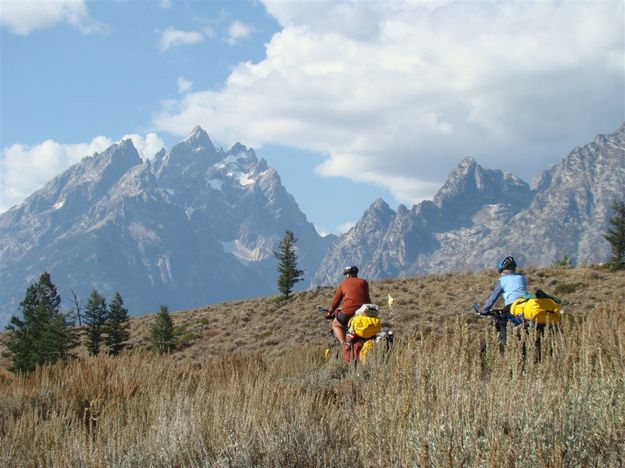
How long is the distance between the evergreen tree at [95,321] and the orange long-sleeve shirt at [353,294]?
1248 inches

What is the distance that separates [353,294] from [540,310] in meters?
2.86

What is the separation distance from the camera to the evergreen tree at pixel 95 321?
1474 inches

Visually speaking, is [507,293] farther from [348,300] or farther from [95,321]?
[95,321]

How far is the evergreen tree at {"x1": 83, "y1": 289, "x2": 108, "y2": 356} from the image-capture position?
37.4 m

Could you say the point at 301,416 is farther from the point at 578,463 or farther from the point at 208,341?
the point at 208,341

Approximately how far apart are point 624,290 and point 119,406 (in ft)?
72.3

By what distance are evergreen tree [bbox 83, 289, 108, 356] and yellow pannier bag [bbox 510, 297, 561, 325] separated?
34292 millimetres

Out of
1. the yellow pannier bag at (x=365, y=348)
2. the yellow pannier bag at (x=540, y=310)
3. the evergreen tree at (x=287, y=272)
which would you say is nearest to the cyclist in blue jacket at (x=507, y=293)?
the yellow pannier bag at (x=540, y=310)

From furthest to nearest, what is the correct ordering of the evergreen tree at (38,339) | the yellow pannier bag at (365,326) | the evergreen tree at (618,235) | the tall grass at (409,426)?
1. the evergreen tree at (618,235)
2. the evergreen tree at (38,339)
3. the yellow pannier bag at (365,326)
4. the tall grass at (409,426)

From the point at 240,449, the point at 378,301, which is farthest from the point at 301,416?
the point at 378,301

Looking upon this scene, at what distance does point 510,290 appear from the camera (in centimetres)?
805

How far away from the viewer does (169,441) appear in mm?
3748

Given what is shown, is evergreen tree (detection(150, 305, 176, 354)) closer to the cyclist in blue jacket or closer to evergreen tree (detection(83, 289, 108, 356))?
evergreen tree (detection(83, 289, 108, 356))

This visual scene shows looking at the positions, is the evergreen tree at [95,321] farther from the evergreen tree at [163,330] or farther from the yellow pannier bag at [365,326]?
the yellow pannier bag at [365,326]
